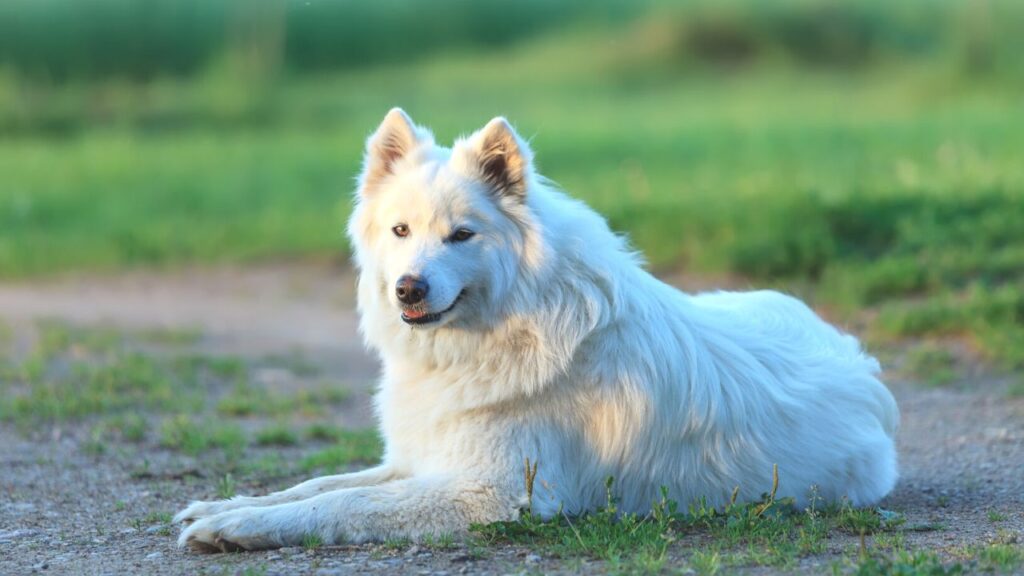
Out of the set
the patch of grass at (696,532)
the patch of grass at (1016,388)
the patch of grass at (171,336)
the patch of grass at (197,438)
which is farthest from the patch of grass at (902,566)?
the patch of grass at (171,336)

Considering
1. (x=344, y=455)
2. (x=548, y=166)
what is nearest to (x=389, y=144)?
(x=344, y=455)

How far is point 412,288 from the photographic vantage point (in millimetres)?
5242

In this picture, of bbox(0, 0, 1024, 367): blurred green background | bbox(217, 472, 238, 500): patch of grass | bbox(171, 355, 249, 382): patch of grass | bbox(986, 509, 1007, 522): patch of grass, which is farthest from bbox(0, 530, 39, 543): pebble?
bbox(0, 0, 1024, 367): blurred green background

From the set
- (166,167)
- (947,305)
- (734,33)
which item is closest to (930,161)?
(947,305)

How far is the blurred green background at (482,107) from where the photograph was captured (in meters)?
16.1

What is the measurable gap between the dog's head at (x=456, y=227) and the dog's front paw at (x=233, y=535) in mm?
995

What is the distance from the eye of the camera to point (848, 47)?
2536cm

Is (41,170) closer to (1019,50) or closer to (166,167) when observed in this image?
(166,167)

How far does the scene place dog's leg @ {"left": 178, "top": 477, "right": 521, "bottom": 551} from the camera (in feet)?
16.9

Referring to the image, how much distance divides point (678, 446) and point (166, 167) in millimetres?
16708

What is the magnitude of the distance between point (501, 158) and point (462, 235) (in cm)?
37

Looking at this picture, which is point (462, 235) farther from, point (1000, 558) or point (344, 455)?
point (344, 455)

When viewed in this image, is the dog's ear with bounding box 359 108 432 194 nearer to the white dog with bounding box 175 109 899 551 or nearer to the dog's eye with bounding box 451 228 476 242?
the white dog with bounding box 175 109 899 551

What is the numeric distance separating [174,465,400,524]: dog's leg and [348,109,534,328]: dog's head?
726mm
